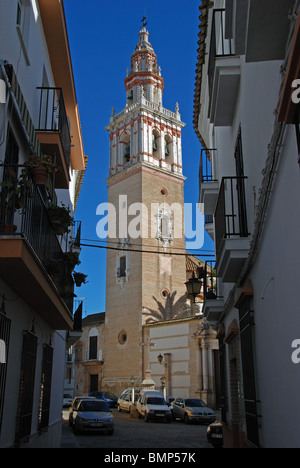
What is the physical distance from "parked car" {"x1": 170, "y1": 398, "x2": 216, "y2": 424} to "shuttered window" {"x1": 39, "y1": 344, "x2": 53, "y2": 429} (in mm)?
13448

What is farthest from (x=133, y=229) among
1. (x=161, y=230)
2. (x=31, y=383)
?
(x=31, y=383)

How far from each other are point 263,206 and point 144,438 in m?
13.0

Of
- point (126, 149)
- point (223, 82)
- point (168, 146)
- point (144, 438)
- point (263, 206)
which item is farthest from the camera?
point (168, 146)

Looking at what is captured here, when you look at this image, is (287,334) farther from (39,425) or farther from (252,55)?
(39,425)

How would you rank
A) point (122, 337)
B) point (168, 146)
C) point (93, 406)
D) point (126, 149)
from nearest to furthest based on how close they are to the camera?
1. point (93, 406)
2. point (122, 337)
3. point (126, 149)
4. point (168, 146)

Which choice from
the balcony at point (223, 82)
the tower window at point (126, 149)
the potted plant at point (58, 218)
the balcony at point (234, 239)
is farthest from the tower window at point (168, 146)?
the potted plant at point (58, 218)

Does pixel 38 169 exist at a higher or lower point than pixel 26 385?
higher

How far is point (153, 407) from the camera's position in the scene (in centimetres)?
2284

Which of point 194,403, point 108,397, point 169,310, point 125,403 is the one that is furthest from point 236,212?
point 169,310

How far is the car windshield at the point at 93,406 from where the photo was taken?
60.0 feet

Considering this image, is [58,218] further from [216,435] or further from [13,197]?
[216,435]

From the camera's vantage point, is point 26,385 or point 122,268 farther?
point 122,268

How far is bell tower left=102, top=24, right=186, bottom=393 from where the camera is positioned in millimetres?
36125

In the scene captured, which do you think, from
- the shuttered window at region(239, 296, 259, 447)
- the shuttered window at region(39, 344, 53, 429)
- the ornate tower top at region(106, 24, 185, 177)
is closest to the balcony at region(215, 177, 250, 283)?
the shuttered window at region(239, 296, 259, 447)
